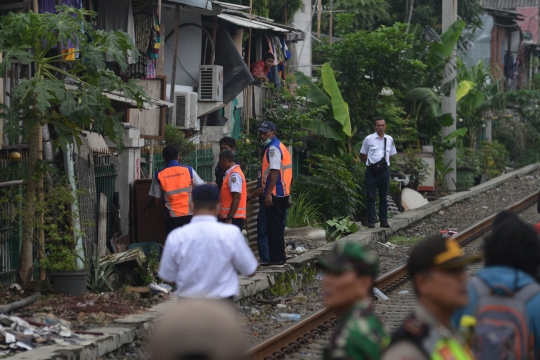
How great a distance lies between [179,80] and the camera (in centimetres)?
1741

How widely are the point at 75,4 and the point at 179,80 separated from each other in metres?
5.73

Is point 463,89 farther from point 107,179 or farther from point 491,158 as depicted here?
point 107,179

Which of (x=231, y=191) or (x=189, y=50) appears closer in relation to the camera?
(x=231, y=191)

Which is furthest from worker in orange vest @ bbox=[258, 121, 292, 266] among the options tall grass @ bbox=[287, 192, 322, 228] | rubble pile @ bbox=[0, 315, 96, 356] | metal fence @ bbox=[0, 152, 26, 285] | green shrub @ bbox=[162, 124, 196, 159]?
tall grass @ bbox=[287, 192, 322, 228]

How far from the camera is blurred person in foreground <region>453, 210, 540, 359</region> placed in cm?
391

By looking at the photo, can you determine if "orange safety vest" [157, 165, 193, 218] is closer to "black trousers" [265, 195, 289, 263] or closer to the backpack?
"black trousers" [265, 195, 289, 263]

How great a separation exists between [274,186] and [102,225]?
2.15 meters

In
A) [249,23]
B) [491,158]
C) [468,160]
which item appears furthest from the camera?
[491,158]

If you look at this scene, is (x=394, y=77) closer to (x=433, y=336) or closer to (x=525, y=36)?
(x=433, y=336)

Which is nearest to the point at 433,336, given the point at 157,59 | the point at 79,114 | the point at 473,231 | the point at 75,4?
the point at 79,114

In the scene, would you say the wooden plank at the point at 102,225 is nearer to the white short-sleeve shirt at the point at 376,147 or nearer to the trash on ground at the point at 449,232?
the white short-sleeve shirt at the point at 376,147

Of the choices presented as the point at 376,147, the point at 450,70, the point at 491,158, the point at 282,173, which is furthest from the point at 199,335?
the point at 491,158

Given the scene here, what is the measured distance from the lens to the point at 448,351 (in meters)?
3.22

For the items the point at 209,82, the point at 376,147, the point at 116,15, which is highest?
the point at 116,15
